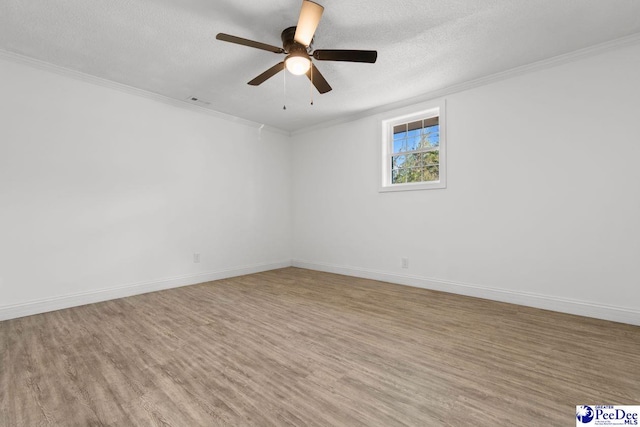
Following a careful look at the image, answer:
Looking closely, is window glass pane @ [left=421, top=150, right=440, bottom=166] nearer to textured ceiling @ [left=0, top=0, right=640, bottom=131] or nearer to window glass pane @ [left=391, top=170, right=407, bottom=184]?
window glass pane @ [left=391, top=170, right=407, bottom=184]

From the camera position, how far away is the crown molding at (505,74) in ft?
8.98

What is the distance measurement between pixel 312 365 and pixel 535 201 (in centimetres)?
299

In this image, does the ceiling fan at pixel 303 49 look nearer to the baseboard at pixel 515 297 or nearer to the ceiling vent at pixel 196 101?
the ceiling vent at pixel 196 101

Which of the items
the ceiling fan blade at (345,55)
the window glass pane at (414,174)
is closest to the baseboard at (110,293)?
the window glass pane at (414,174)

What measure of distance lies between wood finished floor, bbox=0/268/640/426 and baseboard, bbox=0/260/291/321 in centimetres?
17

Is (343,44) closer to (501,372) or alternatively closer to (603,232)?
(501,372)

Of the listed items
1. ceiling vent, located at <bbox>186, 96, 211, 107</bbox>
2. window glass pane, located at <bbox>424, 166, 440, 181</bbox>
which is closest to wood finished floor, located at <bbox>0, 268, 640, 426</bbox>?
window glass pane, located at <bbox>424, 166, 440, 181</bbox>

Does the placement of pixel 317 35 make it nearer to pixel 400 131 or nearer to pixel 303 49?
pixel 303 49

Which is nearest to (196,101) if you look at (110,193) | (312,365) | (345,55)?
(110,193)

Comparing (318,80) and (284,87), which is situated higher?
(284,87)

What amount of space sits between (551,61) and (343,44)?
227 cm

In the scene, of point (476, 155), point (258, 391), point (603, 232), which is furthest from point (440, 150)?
point (258, 391)

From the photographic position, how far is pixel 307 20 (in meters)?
2.06

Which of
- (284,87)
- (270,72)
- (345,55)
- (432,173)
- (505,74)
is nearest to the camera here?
(345,55)
